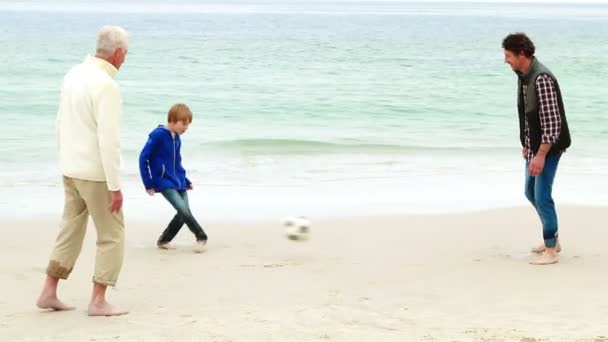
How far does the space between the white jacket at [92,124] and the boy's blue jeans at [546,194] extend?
10.4 ft

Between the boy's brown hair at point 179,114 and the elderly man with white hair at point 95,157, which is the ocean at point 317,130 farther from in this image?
the elderly man with white hair at point 95,157

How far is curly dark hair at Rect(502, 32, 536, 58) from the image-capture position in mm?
7273

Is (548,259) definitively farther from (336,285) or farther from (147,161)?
(147,161)

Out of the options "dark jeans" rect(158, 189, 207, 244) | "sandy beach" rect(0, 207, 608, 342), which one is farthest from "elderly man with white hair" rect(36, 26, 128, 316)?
"dark jeans" rect(158, 189, 207, 244)

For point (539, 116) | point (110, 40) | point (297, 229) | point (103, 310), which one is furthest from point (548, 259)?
point (110, 40)

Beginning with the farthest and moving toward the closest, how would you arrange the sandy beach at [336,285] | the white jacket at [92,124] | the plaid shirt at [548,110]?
the plaid shirt at [548,110], the sandy beach at [336,285], the white jacket at [92,124]

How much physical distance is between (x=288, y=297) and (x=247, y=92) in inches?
866

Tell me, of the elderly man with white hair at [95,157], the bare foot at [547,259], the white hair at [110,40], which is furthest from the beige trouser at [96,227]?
the bare foot at [547,259]

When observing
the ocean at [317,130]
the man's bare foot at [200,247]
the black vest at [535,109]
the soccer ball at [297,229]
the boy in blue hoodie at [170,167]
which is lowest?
the ocean at [317,130]

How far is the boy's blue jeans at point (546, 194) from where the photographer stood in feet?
24.5

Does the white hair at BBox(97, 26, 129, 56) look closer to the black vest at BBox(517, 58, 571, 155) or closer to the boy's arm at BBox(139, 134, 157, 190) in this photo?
the boy's arm at BBox(139, 134, 157, 190)

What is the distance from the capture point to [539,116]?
7355 mm

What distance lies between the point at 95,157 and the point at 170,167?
7.56 feet

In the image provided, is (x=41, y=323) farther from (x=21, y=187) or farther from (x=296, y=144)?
(x=296, y=144)
